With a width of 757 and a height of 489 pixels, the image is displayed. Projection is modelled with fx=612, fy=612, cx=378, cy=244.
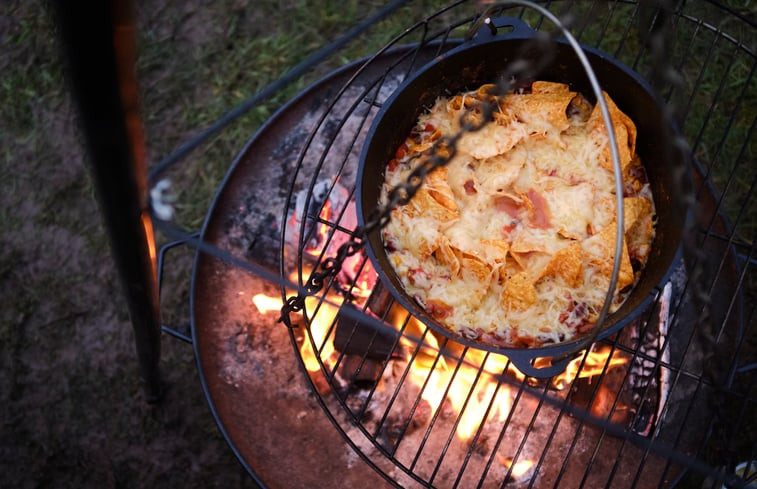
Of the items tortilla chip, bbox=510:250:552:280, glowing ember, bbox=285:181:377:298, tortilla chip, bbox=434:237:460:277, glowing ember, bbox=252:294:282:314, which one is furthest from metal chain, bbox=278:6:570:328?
glowing ember, bbox=252:294:282:314

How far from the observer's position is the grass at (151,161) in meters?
3.44

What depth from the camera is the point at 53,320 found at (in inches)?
143

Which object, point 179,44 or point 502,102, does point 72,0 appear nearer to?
point 502,102

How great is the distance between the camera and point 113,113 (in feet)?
4.08

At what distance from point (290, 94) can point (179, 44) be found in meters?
0.87

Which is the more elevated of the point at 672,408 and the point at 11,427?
the point at 672,408

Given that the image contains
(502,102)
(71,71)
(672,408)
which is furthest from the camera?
(672,408)

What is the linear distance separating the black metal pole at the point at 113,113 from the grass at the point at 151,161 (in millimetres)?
1792

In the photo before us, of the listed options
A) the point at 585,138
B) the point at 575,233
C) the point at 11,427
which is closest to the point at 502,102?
the point at 585,138

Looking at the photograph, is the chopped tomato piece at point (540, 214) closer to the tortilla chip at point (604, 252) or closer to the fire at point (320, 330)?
the tortilla chip at point (604, 252)

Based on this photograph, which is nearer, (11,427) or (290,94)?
(11,427)

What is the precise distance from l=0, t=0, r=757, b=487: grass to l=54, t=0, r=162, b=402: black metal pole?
179 centimetres

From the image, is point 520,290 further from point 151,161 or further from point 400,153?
point 151,161

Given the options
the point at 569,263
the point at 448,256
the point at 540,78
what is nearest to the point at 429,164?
the point at 448,256
